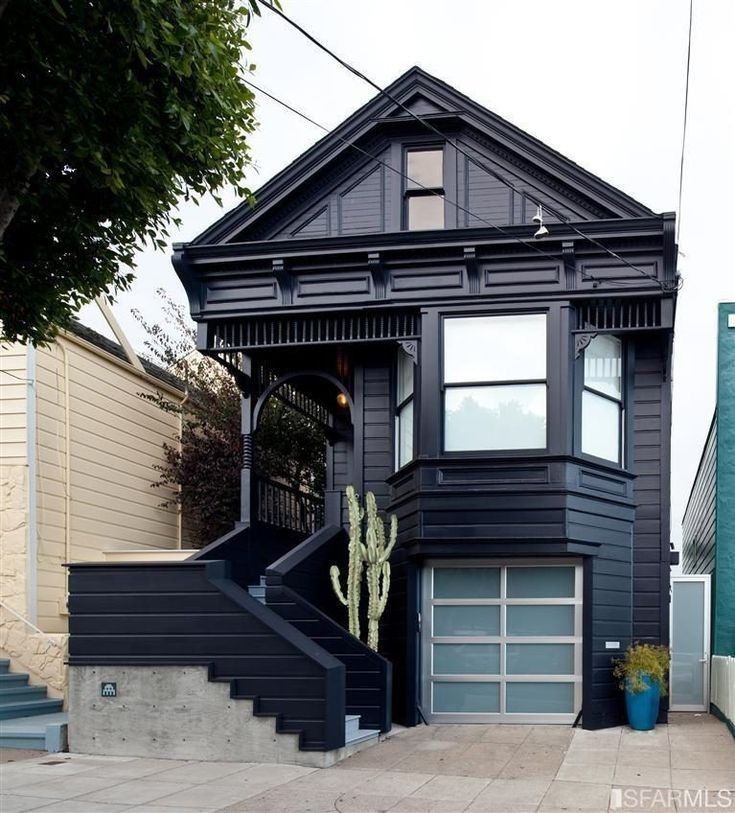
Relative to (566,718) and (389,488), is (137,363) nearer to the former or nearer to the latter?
(389,488)

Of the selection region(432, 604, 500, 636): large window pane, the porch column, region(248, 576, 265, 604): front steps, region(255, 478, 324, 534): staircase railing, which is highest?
the porch column

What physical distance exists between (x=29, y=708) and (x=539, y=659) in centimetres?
623

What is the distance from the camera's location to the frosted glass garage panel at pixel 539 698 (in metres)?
12.3

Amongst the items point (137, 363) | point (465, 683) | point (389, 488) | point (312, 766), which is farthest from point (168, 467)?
point (312, 766)

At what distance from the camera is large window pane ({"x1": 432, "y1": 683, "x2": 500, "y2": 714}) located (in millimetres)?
12508

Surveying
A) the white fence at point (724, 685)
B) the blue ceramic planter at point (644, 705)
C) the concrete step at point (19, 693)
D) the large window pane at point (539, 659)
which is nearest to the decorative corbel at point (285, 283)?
the large window pane at point (539, 659)

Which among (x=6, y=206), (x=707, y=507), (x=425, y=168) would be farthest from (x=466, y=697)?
(x=6, y=206)

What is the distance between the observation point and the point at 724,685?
39.7 feet

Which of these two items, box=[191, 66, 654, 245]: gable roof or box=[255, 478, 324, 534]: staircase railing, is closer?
box=[191, 66, 654, 245]: gable roof

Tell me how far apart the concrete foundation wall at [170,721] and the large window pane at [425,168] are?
7.20 m

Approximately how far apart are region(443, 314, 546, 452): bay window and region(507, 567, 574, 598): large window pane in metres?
1.55

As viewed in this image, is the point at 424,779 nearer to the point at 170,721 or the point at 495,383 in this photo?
the point at 170,721

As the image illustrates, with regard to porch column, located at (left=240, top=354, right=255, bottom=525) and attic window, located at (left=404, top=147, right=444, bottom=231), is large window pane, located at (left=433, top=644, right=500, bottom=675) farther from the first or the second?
attic window, located at (left=404, top=147, right=444, bottom=231)

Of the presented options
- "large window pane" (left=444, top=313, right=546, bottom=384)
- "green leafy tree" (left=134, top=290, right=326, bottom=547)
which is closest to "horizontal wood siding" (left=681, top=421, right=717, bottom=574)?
"large window pane" (left=444, top=313, right=546, bottom=384)
